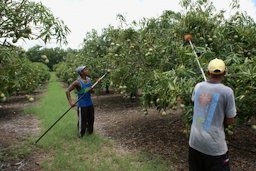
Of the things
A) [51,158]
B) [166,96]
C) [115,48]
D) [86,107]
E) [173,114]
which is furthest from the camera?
[173,114]

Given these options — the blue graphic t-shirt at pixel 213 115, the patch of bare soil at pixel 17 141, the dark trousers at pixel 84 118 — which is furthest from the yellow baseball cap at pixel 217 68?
the dark trousers at pixel 84 118

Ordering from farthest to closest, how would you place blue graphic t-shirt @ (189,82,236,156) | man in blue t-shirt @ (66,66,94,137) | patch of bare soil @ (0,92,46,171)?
1. man in blue t-shirt @ (66,66,94,137)
2. patch of bare soil @ (0,92,46,171)
3. blue graphic t-shirt @ (189,82,236,156)

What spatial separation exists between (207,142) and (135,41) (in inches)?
209

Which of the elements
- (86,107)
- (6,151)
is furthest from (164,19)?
(6,151)

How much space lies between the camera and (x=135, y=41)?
8.60 meters

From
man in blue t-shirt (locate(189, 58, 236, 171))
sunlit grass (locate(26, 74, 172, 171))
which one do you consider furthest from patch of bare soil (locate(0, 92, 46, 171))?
man in blue t-shirt (locate(189, 58, 236, 171))

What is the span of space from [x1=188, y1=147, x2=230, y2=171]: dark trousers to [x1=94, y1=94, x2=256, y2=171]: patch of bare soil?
1417 millimetres

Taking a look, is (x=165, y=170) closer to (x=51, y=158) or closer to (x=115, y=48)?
(x=51, y=158)

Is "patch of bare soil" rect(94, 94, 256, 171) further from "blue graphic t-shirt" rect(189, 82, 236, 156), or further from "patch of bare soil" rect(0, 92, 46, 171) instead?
"patch of bare soil" rect(0, 92, 46, 171)

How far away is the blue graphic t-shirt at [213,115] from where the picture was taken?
11.8ft

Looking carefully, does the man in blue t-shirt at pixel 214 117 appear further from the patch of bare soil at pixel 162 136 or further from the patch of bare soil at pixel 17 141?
the patch of bare soil at pixel 17 141

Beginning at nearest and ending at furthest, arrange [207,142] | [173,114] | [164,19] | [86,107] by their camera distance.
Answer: [207,142] → [86,107] → [164,19] → [173,114]

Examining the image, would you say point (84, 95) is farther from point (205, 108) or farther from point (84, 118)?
point (205, 108)

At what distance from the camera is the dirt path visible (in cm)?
591
